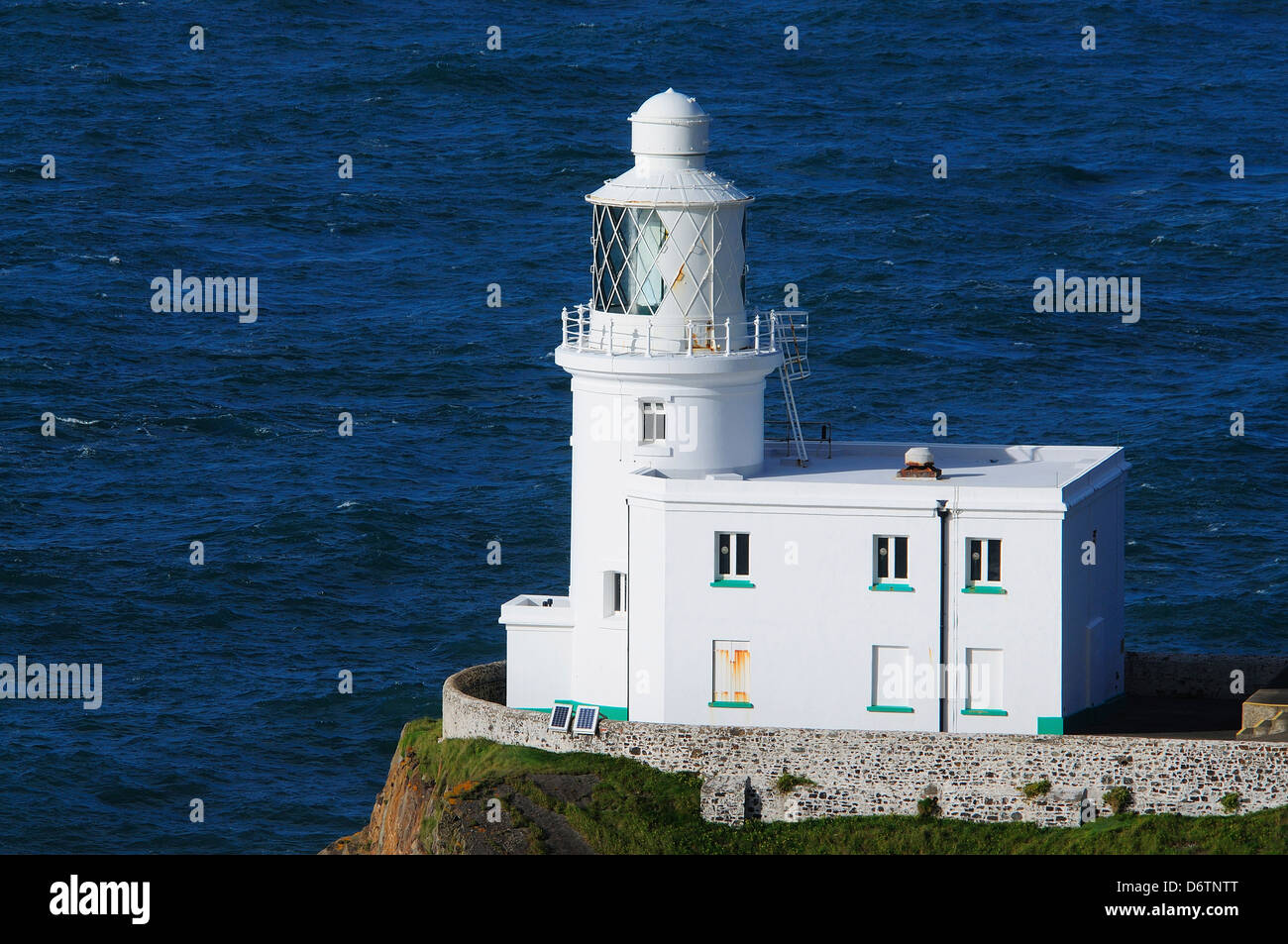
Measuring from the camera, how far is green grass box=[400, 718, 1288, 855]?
4959cm

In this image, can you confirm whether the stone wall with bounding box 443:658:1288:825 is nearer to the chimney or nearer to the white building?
the white building

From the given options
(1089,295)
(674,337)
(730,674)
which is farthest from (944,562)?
(1089,295)

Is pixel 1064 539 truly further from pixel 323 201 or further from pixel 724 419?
pixel 323 201

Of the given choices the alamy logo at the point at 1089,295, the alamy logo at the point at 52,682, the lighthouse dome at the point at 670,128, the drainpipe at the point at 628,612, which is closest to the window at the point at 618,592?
the drainpipe at the point at 628,612

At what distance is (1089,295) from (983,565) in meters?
74.6

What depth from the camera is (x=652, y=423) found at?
5453cm

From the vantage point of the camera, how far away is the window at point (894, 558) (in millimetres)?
51469

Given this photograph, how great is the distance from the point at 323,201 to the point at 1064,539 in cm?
8900

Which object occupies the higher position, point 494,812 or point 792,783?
point 792,783

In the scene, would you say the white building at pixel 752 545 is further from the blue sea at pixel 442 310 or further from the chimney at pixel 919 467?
the blue sea at pixel 442 310

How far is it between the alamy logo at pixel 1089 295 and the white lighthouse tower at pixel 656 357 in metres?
65.8

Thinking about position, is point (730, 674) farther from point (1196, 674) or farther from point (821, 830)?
point (1196, 674)

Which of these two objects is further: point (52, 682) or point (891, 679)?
point (52, 682)
